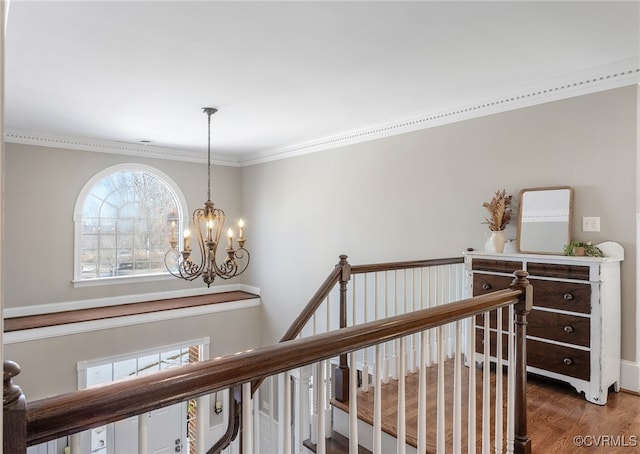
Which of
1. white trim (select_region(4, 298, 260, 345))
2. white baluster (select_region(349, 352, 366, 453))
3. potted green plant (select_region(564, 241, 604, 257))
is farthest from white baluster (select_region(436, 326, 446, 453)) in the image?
white trim (select_region(4, 298, 260, 345))

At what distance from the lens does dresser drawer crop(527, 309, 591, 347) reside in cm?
271

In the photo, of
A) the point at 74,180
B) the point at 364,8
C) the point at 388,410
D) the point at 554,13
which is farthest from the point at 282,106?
the point at 74,180

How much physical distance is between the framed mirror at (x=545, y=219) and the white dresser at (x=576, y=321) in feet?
1.14

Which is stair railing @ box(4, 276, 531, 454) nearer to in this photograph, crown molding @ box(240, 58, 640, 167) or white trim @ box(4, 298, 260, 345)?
crown molding @ box(240, 58, 640, 167)

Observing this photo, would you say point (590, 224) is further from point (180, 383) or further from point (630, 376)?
point (180, 383)

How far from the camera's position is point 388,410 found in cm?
259

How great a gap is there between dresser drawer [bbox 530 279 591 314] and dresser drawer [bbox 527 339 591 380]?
283 mm

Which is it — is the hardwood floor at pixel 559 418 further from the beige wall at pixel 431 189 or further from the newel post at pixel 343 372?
the beige wall at pixel 431 189

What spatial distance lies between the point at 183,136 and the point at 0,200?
16.2 feet

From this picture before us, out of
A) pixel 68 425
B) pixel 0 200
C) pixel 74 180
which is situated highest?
pixel 74 180

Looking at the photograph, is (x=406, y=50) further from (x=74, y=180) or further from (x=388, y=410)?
(x=74, y=180)

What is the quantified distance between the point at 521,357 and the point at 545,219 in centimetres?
176

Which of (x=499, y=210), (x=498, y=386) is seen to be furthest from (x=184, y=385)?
(x=499, y=210)

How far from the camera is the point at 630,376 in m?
2.86
